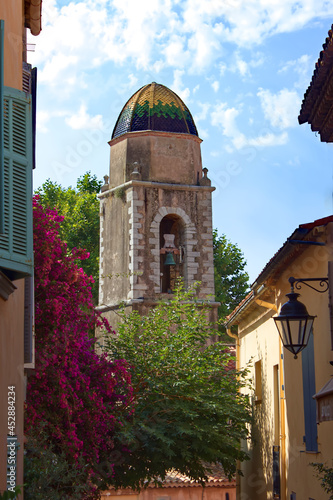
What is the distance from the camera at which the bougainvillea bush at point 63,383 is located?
432 inches

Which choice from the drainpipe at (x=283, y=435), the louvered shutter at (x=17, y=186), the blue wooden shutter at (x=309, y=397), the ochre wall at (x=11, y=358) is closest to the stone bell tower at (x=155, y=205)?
the drainpipe at (x=283, y=435)

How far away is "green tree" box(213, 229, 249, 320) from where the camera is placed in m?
36.9

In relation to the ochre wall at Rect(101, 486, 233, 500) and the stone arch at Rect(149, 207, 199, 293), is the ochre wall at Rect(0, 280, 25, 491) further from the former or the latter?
the stone arch at Rect(149, 207, 199, 293)

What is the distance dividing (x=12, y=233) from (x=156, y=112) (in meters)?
21.6

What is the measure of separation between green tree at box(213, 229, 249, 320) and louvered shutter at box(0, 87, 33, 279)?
2926cm

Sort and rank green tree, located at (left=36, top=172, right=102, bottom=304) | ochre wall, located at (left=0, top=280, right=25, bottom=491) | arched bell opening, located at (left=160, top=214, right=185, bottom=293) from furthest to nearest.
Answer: green tree, located at (left=36, top=172, right=102, bottom=304), arched bell opening, located at (left=160, top=214, right=185, bottom=293), ochre wall, located at (left=0, top=280, right=25, bottom=491)

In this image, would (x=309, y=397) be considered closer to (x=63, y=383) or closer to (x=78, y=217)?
(x=63, y=383)

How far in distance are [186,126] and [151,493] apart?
1197 cm

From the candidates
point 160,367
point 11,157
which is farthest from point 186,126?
point 11,157

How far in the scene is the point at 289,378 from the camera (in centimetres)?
1353

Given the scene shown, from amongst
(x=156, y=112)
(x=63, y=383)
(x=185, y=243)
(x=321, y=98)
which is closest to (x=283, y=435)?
(x=63, y=383)

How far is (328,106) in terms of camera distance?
825 centimetres

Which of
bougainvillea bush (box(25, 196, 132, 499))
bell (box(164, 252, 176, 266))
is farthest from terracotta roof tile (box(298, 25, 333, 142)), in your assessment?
bell (box(164, 252, 176, 266))

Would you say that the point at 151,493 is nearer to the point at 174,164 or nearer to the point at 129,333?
the point at 129,333
